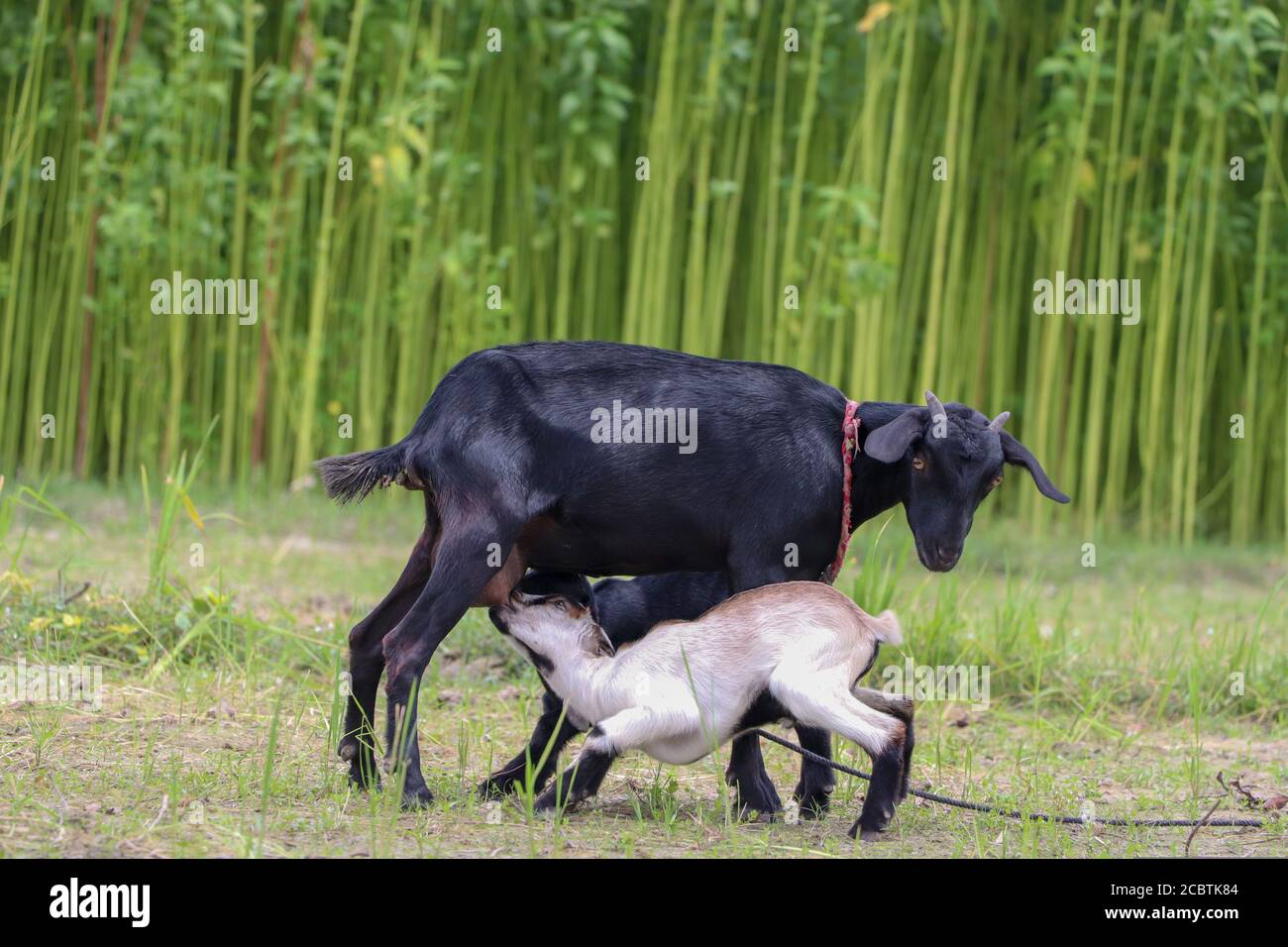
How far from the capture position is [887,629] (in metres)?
4.26

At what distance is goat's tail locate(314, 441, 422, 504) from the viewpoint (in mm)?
4328

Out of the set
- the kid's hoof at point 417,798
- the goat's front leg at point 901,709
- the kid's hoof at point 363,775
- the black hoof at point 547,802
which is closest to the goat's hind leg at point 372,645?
the kid's hoof at point 363,775

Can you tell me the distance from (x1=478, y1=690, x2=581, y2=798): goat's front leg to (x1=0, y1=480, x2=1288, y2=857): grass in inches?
3.7

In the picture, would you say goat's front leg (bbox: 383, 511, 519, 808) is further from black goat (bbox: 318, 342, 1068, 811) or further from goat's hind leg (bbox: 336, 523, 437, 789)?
goat's hind leg (bbox: 336, 523, 437, 789)

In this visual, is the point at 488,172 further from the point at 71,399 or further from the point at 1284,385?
the point at 1284,385

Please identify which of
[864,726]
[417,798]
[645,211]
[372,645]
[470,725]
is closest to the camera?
[864,726]

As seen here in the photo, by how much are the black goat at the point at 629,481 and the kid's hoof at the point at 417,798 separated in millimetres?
32

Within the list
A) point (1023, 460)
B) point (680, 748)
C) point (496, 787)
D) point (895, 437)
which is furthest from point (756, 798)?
point (1023, 460)

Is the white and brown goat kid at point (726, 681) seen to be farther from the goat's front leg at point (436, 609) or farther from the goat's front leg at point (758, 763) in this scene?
the goat's front leg at point (436, 609)

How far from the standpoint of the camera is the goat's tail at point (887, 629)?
13.9ft

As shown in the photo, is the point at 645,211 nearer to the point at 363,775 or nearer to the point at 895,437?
the point at 895,437

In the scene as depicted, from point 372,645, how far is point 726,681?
98 cm

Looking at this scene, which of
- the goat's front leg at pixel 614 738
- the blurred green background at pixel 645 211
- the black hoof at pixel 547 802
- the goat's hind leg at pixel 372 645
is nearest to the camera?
the goat's front leg at pixel 614 738

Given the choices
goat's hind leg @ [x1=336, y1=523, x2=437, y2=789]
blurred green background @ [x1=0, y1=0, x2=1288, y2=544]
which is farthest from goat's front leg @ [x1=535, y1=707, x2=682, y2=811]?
blurred green background @ [x1=0, y1=0, x2=1288, y2=544]
